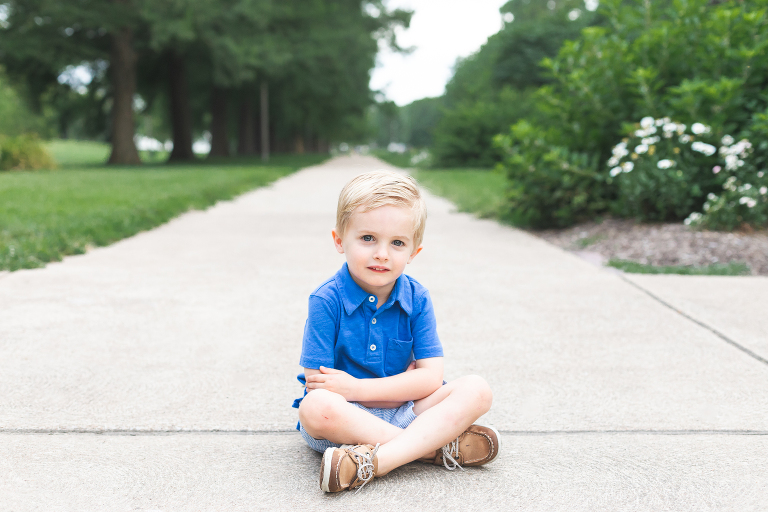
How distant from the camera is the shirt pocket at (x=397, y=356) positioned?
2.29 m

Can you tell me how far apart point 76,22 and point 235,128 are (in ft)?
88.0

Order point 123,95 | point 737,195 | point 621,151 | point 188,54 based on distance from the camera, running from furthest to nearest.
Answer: point 188,54 → point 123,95 → point 621,151 → point 737,195

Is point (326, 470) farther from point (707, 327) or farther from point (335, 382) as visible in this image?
point (707, 327)

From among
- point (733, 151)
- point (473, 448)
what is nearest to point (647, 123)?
point (733, 151)

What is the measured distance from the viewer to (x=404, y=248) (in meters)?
2.19

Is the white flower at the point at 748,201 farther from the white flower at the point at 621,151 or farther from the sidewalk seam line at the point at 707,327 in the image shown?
the sidewalk seam line at the point at 707,327

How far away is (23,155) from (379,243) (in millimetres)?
18812

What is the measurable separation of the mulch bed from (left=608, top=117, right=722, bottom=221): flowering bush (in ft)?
0.79

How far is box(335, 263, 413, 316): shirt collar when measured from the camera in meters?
2.22

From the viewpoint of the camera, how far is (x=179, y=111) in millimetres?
27516

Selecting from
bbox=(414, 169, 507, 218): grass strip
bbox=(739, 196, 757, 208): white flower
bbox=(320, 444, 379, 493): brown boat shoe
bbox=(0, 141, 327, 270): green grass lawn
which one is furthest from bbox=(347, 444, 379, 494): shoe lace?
bbox=(414, 169, 507, 218): grass strip

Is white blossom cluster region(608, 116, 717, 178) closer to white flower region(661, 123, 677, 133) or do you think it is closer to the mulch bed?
white flower region(661, 123, 677, 133)

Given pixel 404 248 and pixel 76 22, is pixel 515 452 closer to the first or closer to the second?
pixel 404 248

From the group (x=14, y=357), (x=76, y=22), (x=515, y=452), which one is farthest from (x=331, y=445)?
(x=76, y=22)
